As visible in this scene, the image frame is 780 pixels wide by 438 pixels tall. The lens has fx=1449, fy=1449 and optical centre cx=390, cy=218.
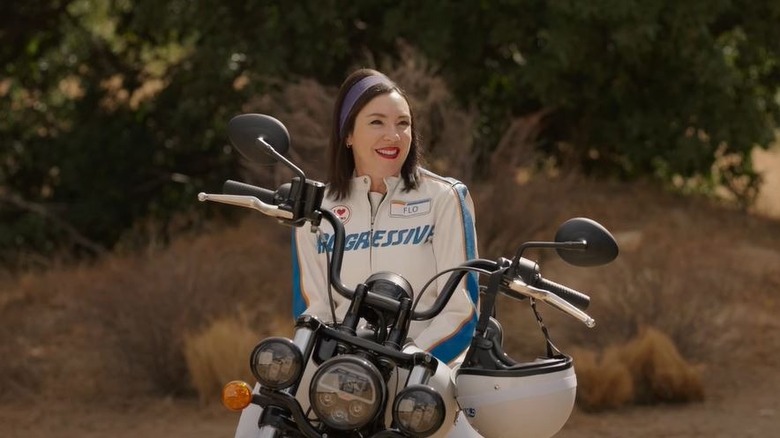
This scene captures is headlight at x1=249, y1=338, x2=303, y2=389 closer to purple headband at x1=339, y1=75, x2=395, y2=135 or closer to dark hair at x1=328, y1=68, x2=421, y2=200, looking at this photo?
dark hair at x1=328, y1=68, x2=421, y2=200

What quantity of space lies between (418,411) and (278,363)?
345mm

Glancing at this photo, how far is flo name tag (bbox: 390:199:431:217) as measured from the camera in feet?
13.4

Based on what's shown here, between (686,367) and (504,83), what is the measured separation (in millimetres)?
4802

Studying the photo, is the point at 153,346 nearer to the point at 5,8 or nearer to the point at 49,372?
the point at 49,372

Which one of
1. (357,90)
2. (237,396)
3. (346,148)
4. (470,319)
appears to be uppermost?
(357,90)

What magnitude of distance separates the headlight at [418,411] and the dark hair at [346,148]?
94cm

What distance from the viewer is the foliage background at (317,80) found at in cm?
1136

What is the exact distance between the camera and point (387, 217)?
13.4 feet

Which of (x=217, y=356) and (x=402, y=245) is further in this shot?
(x=217, y=356)

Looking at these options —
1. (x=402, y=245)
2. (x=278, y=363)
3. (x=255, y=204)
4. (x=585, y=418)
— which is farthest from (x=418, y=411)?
(x=585, y=418)

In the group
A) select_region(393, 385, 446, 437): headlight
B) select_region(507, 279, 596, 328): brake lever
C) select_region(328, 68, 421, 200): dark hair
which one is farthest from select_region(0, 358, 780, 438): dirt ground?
select_region(393, 385, 446, 437): headlight

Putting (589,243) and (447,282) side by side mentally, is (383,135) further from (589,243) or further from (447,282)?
(589,243)

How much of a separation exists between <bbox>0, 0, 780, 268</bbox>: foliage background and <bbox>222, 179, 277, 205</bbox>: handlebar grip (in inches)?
251

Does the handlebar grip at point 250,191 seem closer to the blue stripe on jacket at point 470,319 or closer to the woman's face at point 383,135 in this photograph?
the woman's face at point 383,135
